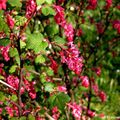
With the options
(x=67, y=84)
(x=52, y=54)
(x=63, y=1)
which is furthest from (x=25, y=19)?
(x=67, y=84)

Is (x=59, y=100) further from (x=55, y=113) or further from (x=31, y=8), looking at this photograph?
(x=55, y=113)

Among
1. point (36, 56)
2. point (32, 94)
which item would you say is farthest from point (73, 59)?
point (32, 94)

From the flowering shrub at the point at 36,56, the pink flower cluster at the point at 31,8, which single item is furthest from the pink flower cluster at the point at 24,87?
the pink flower cluster at the point at 31,8

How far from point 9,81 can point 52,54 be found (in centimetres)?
73

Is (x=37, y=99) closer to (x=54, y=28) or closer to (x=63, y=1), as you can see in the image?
(x=54, y=28)

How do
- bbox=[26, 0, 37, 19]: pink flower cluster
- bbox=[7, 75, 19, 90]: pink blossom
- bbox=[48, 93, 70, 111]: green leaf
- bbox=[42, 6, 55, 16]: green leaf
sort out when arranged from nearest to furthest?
bbox=[26, 0, 37, 19]: pink flower cluster
bbox=[42, 6, 55, 16]: green leaf
bbox=[48, 93, 70, 111]: green leaf
bbox=[7, 75, 19, 90]: pink blossom

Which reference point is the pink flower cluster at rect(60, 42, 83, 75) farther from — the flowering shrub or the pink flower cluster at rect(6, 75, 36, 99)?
the pink flower cluster at rect(6, 75, 36, 99)

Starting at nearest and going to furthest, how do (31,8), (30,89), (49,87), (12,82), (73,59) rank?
(31,8) < (73,59) < (49,87) < (12,82) < (30,89)

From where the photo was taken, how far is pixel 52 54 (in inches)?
139

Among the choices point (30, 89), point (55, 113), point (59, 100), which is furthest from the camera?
point (55, 113)

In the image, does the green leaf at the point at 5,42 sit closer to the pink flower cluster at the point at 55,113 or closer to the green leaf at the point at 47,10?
the green leaf at the point at 47,10

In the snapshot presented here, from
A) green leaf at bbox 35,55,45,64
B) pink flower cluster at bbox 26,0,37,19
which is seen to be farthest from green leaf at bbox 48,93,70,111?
pink flower cluster at bbox 26,0,37,19

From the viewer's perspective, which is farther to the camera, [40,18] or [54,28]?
[40,18]

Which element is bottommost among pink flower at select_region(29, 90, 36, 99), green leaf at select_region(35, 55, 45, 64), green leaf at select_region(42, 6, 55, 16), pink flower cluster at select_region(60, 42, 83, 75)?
pink flower at select_region(29, 90, 36, 99)
